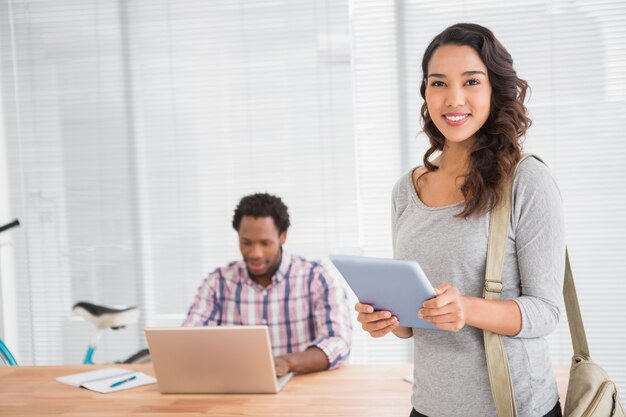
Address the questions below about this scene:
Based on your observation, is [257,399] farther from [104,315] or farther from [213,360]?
[104,315]

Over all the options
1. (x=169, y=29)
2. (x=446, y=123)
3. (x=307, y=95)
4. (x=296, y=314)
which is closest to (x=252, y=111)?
(x=307, y=95)

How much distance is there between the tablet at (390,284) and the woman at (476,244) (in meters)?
0.02

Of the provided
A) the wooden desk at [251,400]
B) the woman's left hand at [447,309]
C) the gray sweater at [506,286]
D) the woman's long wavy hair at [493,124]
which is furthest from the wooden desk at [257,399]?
the woman's long wavy hair at [493,124]

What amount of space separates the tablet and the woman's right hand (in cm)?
1

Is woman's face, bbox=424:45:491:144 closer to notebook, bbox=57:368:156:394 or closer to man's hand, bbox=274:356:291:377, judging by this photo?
man's hand, bbox=274:356:291:377

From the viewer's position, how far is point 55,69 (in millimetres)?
3939

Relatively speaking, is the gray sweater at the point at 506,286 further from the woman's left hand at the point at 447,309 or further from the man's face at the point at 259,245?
the man's face at the point at 259,245

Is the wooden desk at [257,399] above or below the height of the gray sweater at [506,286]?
below

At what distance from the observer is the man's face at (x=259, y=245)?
2768 mm

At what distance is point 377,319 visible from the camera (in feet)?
4.61

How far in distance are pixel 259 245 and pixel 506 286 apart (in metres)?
1.56

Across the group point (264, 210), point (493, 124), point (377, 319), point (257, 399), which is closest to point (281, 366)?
point (257, 399)

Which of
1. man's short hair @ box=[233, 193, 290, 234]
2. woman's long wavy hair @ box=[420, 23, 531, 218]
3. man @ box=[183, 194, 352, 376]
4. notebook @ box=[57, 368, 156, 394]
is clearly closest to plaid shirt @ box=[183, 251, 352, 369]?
man @ box=[183, 194, 352, 376]

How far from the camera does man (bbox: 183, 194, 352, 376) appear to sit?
2.76m
